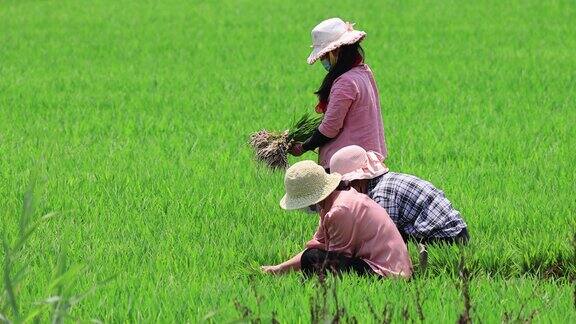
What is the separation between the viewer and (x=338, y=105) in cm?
557

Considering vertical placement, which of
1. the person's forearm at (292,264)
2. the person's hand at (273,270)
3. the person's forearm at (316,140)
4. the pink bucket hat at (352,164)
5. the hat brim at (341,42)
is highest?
the hat brim at (341,42)

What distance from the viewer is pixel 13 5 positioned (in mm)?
21375

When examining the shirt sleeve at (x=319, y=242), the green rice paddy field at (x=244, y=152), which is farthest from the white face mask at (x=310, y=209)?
the shirt sleeve at (x=319, y=242)

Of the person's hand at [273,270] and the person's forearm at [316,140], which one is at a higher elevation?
the person's forearm at [316,140]

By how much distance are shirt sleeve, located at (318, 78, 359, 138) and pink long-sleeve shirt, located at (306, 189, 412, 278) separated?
1.00 m

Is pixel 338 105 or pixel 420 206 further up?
pixel 338 105

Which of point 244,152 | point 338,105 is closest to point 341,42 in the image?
point 338,105

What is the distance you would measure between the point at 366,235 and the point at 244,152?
3559 millimetres

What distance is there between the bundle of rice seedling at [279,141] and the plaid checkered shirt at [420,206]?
984 mm

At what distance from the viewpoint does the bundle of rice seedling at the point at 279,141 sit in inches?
233

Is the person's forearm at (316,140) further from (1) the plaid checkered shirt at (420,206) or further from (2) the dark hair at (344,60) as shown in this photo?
(1) the plaid checkered shirt at (420,206)

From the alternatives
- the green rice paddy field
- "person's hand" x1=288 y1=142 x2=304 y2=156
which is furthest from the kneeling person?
"person's hand" x1=288 y1=142 x2=304 y2=156

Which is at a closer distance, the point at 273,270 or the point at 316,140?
the point at 273,270

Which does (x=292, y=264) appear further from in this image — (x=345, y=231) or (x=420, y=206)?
(x=420, y=206)
